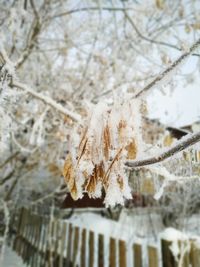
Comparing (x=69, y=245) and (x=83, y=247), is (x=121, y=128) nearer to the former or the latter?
(x=83, y=247)

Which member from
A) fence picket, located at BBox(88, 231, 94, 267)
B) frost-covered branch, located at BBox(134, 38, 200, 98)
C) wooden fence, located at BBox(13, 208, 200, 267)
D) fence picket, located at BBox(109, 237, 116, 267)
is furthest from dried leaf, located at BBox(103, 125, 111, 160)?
fence picket, located at BBox(88, 231, 94, 267)

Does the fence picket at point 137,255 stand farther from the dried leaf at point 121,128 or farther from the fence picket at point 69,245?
the dried leaf at point 121,128

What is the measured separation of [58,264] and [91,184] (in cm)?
418

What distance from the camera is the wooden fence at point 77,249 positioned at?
9.97 ft

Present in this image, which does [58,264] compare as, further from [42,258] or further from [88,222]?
[88,222]

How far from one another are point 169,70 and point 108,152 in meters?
0.44

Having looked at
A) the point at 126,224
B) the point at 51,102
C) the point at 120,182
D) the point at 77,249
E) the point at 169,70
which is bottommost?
the point at 77,249

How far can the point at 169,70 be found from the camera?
4.13 feet

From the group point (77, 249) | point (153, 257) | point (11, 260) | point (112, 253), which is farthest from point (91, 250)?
point (11, 260)

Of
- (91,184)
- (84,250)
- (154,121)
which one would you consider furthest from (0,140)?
(154,121)

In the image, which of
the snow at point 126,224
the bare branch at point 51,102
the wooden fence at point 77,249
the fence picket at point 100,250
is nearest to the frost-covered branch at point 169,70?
the bare branch at point 51,102

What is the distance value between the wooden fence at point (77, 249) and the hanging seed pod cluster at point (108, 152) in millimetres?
2121

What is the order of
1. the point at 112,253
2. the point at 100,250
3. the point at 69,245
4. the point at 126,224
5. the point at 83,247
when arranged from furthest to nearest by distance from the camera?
the point at 126,224
the point at 69,245
the point at 83,247
the point at 100,250
the point at 112,253

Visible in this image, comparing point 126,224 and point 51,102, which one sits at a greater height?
point 51,102
